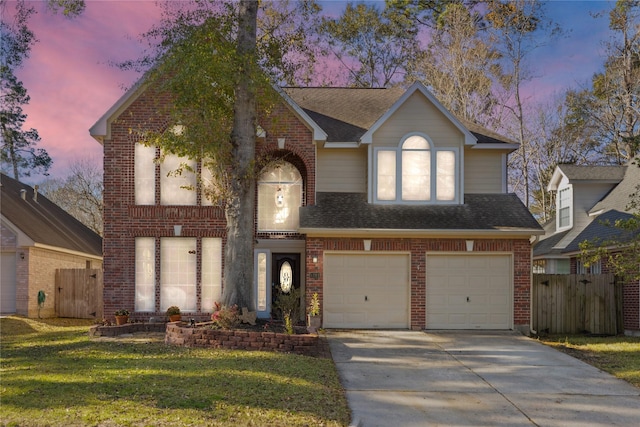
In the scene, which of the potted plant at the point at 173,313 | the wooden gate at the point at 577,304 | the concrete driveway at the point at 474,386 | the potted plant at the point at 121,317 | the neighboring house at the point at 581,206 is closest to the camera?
the concrete driveway at the point at 474,386

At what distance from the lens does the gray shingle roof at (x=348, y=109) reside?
706 inches

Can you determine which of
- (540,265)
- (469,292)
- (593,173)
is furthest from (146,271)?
(540,265)

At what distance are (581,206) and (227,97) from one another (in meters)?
13.8

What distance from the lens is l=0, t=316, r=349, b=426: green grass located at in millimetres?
7121

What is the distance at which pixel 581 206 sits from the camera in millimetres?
21422

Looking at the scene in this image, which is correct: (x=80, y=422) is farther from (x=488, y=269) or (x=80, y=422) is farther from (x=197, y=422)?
(x=488, y=269)

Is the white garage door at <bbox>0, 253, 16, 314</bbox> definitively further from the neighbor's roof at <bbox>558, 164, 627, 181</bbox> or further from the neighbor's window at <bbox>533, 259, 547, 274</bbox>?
the neighbor's roof at <bbox>558, 164, 627, 181</bbox>

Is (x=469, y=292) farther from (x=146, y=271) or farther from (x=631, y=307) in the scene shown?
(x=146, y=271)

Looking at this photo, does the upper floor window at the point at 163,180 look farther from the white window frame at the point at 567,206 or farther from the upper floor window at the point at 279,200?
the white window frame at the point at 567,206

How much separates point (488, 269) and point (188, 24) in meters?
10.2

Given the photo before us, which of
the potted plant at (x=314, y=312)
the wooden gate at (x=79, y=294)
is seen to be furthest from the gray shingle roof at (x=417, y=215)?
the wooden gate at (x=79, y=294)

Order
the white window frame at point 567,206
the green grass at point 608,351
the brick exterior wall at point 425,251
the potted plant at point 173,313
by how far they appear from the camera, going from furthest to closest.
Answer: the white window frame at point 567,206
the brick exterior wall at point 425,251
the potted plant at point 173,313
the green grass at point 608,351

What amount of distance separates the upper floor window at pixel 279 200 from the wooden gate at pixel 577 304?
7537mm

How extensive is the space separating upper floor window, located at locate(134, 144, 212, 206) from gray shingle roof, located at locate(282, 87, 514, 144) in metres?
4.09
